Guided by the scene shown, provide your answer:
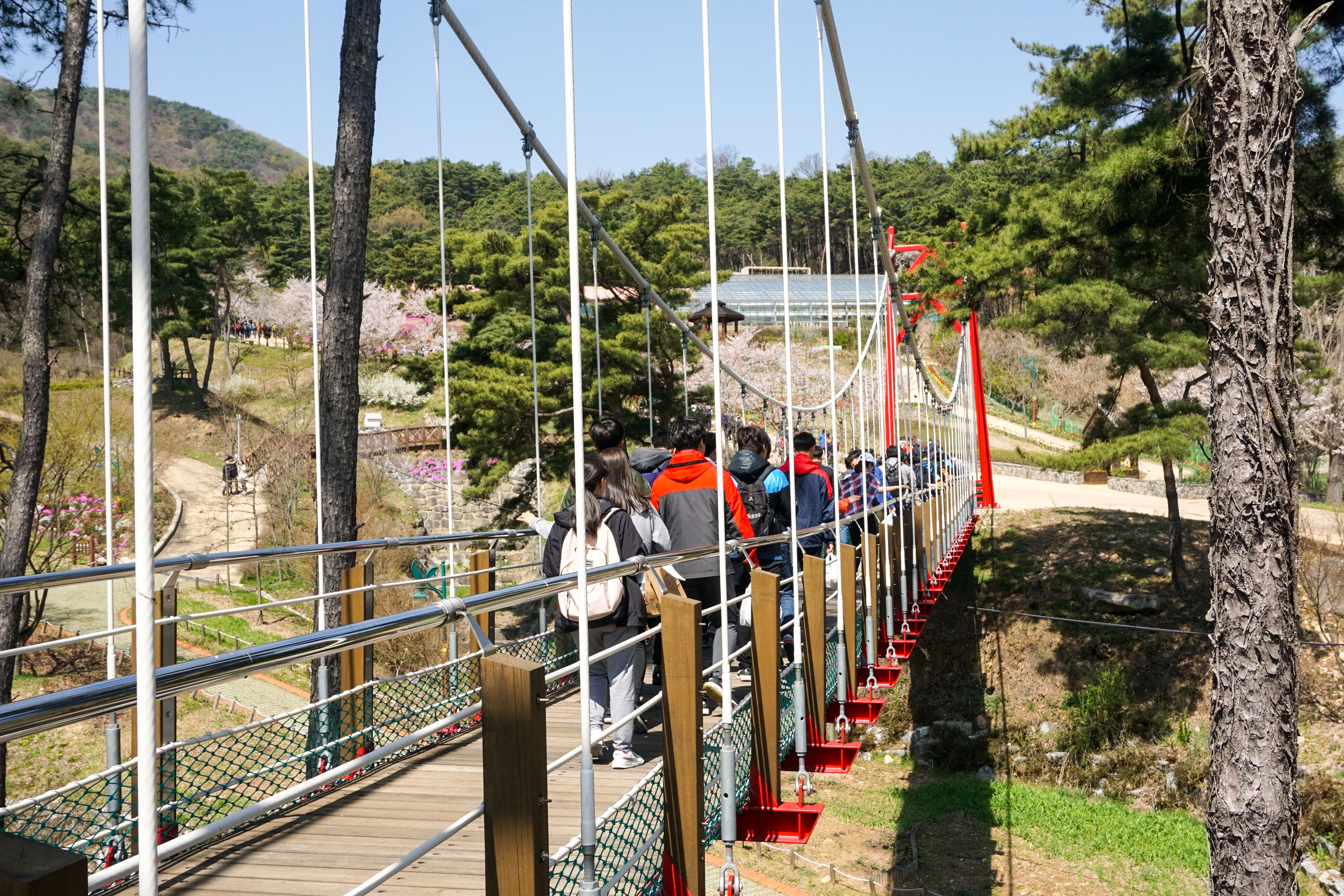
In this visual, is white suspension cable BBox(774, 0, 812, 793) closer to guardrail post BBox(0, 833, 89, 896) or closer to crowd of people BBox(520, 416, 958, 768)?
crowd of people BBox(520, 416, 958, 768)

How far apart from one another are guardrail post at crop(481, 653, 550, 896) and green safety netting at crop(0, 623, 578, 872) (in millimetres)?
321

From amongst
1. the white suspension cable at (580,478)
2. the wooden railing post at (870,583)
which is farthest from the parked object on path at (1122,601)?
the white suspension cable at (580,478)

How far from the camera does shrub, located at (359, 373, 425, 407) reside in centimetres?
2336

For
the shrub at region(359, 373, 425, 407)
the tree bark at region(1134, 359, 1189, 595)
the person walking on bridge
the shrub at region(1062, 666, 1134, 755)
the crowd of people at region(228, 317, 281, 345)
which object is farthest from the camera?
the crowd of people at region(228, 317, 281, 345)

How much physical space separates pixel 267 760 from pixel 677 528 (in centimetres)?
154

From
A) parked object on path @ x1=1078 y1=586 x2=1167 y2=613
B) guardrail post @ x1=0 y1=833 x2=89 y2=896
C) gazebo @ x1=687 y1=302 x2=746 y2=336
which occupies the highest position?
gazebo @ x1=687 y1=302 x2=746 y2=336

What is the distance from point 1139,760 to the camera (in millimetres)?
10094

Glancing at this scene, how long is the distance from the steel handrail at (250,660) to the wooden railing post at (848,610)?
1651 millimetres

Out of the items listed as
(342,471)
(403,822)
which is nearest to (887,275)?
(342,471)

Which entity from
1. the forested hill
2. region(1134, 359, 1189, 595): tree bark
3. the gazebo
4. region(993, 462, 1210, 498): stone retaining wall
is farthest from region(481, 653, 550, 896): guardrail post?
the forested hill

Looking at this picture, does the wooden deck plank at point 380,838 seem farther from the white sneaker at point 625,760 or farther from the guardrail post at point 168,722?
the guardrail post at point 168,722

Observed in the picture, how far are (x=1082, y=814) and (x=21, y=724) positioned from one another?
33.1ft

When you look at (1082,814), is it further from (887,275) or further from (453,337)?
(453,337)

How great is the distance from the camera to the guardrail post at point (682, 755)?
2.13 meters
